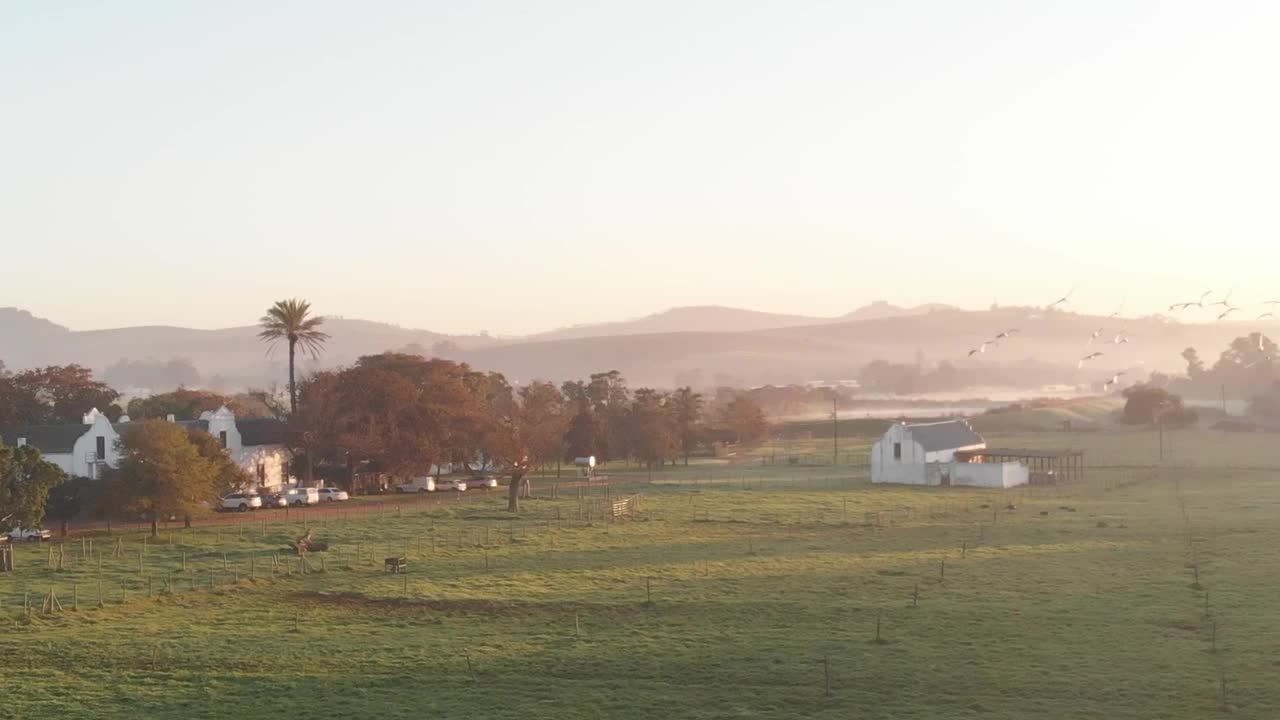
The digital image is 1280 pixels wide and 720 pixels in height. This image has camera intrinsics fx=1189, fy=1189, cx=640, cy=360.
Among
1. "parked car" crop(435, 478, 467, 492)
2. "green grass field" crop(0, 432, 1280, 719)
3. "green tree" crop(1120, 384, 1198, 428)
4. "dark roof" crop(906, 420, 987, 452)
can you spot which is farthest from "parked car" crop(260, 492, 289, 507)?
"green tree" crop(1120, 384, 1198, 428)

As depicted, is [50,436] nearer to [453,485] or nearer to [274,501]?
[274,501]

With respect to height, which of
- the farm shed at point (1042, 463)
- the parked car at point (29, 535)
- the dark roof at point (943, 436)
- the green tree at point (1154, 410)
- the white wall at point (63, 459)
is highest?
the green tree at point (1154, 410)

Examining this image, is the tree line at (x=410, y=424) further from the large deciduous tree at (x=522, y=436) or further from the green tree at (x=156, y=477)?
the green tree at (x=156, y=477)

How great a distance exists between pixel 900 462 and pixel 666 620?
66945mm

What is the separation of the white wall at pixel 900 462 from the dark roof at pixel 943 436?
73 cm

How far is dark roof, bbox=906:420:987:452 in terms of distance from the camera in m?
104

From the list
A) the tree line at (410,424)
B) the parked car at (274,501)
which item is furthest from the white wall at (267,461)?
the parked car at (274,501)

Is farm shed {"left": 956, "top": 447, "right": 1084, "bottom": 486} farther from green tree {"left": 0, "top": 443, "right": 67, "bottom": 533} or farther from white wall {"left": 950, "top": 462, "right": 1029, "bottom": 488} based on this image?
green tree {"left": 0, "top": 443, "right": 67, "bottom": 533}

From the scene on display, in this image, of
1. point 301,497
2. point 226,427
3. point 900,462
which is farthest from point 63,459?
point 900,462

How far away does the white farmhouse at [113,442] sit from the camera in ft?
278

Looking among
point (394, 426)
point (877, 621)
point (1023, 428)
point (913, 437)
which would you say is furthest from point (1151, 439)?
point (877, 621)

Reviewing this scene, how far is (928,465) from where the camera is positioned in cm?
10294

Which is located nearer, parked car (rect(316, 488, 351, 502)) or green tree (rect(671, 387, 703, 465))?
parked car (rect(316, 488, 351, 502))

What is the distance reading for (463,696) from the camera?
30719 millimetres
